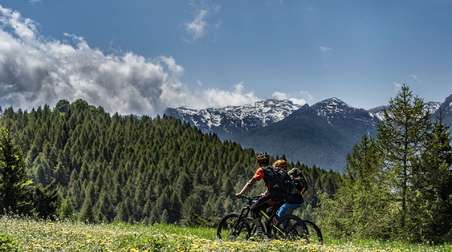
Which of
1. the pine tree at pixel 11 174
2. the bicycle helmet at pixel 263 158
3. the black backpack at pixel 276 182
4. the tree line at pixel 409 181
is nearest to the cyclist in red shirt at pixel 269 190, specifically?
the black backpack at pixel 276 182

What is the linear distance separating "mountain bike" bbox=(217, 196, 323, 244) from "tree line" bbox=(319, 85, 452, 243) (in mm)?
21210

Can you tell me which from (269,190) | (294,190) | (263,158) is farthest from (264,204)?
(263,158)

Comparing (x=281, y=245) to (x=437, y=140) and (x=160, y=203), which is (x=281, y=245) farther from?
(x=160, y=203)

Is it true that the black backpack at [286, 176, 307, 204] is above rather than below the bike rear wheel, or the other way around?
above

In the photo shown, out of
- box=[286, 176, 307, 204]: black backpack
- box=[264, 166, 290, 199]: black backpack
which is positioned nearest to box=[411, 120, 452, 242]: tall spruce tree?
box=[286, 176, 307, 204]: black backpack

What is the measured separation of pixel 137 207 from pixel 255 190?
352 ft

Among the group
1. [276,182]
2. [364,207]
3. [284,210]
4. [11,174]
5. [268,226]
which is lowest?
[268,226]

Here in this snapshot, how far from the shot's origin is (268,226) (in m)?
13.5

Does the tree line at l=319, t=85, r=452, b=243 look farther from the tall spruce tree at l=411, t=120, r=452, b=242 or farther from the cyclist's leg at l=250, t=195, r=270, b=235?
the cyclist's leg at l=250, t=195, r=270, b=235

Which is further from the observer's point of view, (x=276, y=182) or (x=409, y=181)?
(x=409, y=181)

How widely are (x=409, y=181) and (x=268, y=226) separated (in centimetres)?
2452

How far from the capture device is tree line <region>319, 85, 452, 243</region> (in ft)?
110

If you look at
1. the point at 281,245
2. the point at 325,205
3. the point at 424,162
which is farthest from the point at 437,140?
the point at 281,245

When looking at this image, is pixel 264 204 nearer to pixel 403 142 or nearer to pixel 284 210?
pixel 284 210
